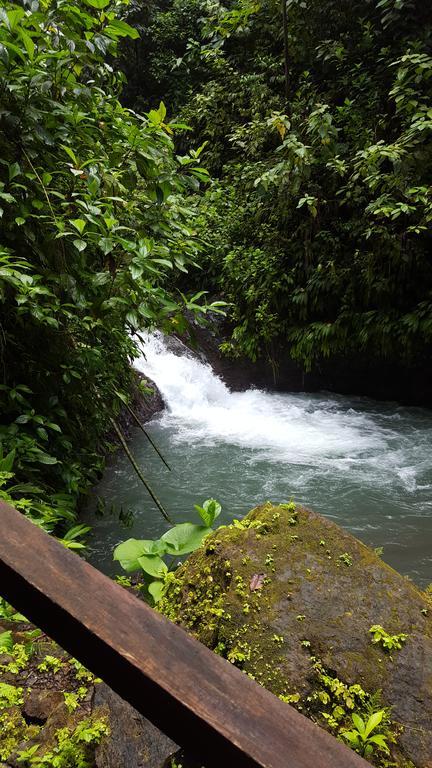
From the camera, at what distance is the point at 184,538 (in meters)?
2.54

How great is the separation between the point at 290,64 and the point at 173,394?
6.81 meters

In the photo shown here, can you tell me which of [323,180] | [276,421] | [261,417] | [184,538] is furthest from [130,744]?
[323,180]

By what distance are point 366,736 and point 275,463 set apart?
4.71 metres

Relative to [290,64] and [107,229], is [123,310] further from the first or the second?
[290,64]

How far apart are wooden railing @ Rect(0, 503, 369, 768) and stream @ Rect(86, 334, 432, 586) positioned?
2764 mm

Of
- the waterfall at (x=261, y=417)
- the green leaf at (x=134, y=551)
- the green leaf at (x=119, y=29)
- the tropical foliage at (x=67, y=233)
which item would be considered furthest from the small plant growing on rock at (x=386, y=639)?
the waterfall at (x=261, y=417)

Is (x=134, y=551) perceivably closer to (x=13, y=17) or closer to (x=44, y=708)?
(x=44, y=708)

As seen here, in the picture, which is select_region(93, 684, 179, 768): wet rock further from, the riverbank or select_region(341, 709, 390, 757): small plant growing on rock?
the riverbank

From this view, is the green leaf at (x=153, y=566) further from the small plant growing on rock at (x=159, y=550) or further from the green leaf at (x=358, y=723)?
the green leaf at (x=358, y=723)

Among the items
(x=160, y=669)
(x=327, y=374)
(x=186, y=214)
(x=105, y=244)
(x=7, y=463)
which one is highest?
(x=186, y=214)

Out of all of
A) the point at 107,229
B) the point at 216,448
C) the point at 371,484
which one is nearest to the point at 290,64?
the point at 216,448

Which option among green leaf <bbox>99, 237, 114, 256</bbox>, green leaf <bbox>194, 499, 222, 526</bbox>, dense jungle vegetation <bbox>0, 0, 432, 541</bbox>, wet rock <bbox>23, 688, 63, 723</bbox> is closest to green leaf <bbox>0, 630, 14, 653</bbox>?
wet rock <bbox>23, 688, 63, 723</bbox>

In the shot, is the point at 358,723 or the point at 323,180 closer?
the point at 358,723

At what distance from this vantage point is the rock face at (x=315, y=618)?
1.50 m
